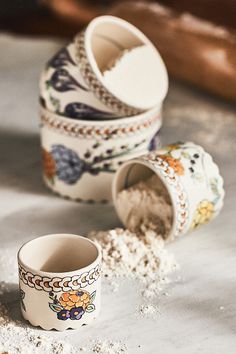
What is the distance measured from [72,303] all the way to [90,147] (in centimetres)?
34

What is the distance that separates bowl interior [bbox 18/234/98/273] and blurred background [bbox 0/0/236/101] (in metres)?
0.65

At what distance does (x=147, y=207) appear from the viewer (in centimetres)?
111

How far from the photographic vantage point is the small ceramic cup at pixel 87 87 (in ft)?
3.75

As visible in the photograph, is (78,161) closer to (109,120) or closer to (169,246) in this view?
(109,120)

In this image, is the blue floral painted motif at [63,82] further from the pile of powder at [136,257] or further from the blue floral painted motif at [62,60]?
the pile of powder at [136,257]

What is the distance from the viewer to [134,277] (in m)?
1.02

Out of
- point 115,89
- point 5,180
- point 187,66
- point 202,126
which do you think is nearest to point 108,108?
point 115,89

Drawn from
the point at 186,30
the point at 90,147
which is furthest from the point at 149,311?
the point at 186,30

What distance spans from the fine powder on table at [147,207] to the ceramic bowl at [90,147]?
0.08 meters

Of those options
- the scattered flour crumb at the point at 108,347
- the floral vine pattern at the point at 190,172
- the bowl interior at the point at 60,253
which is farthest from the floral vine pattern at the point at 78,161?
the scattered flour crumb at the point at 108,347

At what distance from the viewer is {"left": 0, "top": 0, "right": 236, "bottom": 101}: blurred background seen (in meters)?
1.52

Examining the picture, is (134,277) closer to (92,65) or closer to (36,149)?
(92,65)

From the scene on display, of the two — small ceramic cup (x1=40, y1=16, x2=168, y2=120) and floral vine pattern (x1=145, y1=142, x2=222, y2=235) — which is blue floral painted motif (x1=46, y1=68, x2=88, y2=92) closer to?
small ceramic cup (x1=40, y1=16, x2=168, y2=120)

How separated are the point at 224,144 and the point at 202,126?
86 millimetres
